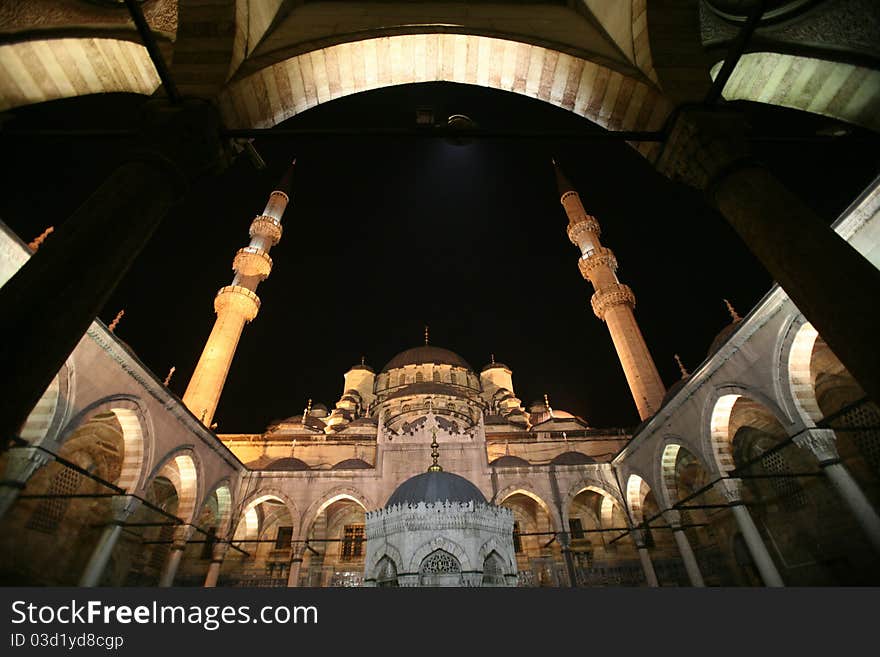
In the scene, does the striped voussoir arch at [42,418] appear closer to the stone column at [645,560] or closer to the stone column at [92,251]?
the stone column at [92,251]

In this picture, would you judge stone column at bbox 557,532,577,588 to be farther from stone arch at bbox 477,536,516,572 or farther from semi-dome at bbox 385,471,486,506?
semi-dome at bbox 385,471,486,506

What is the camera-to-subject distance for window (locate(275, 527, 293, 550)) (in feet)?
62.7

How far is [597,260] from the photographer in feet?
79.4

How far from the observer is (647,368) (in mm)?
20078

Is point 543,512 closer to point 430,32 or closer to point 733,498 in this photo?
point 733,498

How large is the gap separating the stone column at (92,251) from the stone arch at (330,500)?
50.1 feet

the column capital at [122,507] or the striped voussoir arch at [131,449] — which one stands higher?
the striped voussoir arch at [131,449]

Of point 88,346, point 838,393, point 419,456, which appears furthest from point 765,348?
point 88,346

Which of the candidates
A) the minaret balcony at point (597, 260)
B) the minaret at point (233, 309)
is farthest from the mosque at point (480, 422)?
the minaret balcony at point (597, 260)

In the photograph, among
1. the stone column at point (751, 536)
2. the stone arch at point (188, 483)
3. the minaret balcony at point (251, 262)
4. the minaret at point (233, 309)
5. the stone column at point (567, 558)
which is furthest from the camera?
the minaret balcony at point (251, 262)

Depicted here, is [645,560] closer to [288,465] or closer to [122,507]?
[288,465]

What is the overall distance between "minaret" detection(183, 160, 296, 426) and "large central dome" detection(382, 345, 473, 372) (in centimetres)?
1179

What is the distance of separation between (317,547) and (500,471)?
8.73m

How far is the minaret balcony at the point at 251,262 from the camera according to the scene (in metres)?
24.1
